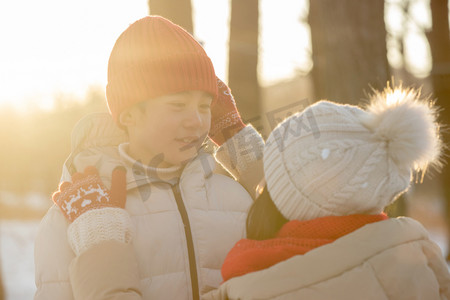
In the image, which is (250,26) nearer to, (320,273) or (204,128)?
(204,128)

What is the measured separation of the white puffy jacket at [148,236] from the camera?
1.95 metres

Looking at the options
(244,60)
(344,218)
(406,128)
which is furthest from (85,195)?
(244,60)

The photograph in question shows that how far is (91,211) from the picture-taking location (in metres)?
2.02

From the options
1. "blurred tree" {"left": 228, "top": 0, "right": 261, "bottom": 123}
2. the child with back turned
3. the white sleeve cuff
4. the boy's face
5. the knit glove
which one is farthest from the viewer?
"blurred tree" {"left": 228, "top": 0, "right": 261, "bottom": 123}

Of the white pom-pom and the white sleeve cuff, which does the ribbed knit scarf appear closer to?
the white pom-pom

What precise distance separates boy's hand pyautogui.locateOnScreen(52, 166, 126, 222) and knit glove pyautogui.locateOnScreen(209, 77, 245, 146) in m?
0.67

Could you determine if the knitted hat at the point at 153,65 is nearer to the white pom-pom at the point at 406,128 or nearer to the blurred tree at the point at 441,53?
the white pom-pom at the point at 406,128

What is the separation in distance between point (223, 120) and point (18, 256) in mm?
10139

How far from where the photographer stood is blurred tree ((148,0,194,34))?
434 cm

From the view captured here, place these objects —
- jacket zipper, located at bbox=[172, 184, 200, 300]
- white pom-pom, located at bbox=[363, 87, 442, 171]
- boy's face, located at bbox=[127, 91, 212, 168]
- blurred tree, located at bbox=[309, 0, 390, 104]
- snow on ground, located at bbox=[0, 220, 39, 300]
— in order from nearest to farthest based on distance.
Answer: white pom-pom, located at bbox=[363, 87, 442, 171] → jacket zipper, located at bbox=[172, 184, 200, 300] → boy's face, located at bbox=[127, 91, 212, 168] → blurred tree, located at bbox=[309, 0, 390, 104] → snow on ground, located at bbox=[0, 220, 39, 300]

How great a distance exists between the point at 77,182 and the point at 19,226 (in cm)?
1526

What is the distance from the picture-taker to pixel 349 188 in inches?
67.7

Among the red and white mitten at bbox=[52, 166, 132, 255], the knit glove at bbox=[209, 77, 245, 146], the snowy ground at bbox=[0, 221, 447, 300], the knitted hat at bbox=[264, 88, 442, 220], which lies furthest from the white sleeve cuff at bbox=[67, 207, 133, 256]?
the snowy ground at bbox=[0, 221, 447, 300]

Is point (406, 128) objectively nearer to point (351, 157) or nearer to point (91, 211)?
point (351, 157)
